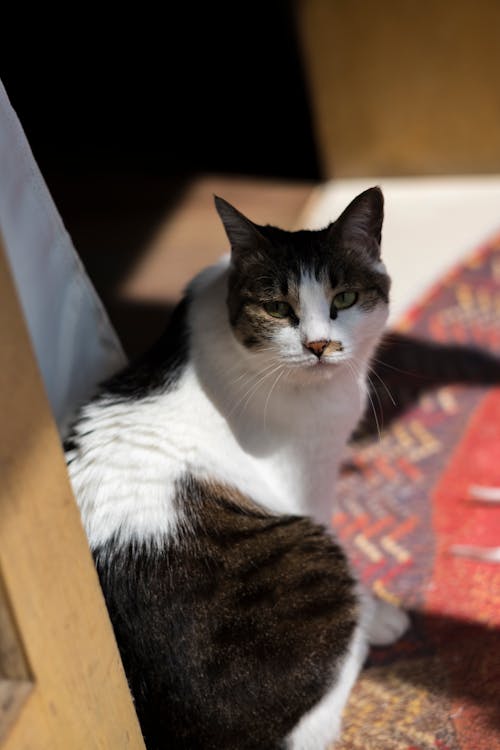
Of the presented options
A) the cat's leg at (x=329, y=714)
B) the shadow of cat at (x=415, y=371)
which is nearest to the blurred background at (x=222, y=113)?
the shadow of cat at (x=415, y=371)

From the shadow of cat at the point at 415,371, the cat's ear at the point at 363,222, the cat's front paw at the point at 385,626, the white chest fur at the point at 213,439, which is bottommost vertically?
the cat's front paw at the point at 385,626

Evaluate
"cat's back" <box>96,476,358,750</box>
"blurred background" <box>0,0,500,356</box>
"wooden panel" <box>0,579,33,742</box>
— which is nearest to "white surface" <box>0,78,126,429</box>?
"cat's back" <box>96,476,358,750</box>

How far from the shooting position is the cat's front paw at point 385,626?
1678 millimetres

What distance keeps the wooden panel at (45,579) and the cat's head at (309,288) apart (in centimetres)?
47

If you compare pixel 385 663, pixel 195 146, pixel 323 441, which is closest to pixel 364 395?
pixel 323 441

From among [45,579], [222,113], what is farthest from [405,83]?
[45,579]

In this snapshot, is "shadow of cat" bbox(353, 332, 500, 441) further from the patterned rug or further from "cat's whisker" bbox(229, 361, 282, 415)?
"cat's whisker" bbox(229, 361, 282, 415)

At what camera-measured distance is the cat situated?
1.29 m

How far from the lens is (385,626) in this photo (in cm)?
168

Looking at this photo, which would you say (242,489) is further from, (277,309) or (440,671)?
(440,671)

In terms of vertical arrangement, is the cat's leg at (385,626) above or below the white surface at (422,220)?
below

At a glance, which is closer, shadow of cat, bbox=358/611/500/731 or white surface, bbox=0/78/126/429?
white surface, bbox=0/78/126/429

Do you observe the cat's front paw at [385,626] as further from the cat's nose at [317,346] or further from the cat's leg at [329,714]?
the cat's nose at [317,346]

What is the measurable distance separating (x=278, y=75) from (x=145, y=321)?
1.40 m
